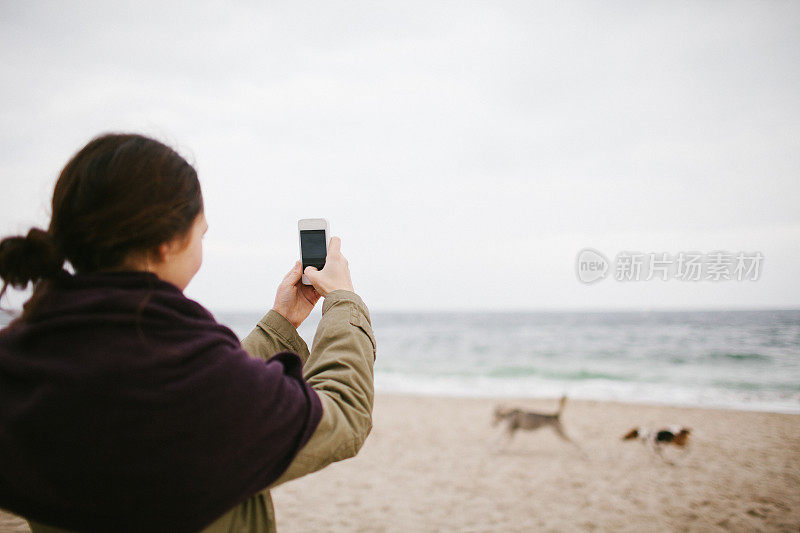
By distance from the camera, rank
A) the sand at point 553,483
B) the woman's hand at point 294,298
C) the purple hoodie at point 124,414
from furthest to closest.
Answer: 1. the sand at point 553,483
2. the woman's hand at point 294,298
3. the purple hoodie at point 124,414

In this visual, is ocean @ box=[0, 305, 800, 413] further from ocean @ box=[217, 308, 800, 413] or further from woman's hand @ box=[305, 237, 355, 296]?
woman's hand @ box=[305, 237, 355, 296]

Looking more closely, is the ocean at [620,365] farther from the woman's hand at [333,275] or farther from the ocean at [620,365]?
the woman's hand at [333,275]

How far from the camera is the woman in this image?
567mm

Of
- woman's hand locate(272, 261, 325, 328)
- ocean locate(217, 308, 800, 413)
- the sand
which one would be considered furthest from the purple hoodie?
ocean locate(217, 308, 800, 413)

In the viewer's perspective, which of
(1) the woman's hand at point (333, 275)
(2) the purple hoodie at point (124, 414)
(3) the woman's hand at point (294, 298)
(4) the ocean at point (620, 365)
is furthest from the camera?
(4) the ocean at point (620, 365)

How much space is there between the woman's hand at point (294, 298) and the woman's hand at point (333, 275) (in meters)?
0.14

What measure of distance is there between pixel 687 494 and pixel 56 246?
246 inches

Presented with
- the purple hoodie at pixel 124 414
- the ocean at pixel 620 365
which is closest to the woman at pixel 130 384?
the purple hoodie at pixel 124 414

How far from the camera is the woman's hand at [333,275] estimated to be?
0.93m

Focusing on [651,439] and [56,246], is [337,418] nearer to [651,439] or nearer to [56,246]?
[56,246]

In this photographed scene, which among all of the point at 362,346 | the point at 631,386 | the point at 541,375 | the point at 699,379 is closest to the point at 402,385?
the point at 541,375

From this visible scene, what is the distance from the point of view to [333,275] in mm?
939

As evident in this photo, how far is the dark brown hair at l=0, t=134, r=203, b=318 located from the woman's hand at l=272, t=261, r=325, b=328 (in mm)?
393

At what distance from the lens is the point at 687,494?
4.93m
